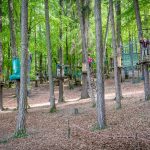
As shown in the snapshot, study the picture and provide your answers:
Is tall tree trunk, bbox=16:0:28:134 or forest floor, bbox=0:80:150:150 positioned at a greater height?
tall tree trunk, bbox=16:0:28:134

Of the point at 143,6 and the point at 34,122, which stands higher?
the point at 143,6

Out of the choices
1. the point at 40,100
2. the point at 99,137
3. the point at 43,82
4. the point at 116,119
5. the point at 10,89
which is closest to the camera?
A: the point at 99,137

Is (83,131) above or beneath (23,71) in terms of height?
beneath

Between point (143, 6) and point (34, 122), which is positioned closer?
point (34, 122)

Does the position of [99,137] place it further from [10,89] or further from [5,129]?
[10,89]

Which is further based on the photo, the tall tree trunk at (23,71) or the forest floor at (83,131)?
the tall tree trunk at (23,71)

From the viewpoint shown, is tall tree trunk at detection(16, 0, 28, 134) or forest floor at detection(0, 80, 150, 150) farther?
tall tree trunk at detection(16, 0, 28, 134)

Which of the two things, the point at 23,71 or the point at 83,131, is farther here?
the point at 23,71

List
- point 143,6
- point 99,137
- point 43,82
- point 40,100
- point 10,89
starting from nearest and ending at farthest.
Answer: point 99,137, point 143,6, point 40,100, point 10,89, point 43,82

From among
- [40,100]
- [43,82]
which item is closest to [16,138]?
[40,100]

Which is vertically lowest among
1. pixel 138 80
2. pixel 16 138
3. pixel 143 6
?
pixel 16 138

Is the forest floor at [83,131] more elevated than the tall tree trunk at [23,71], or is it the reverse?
the tall tree trunk at [23,71]

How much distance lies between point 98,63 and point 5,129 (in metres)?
5.07

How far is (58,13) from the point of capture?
924 inches
